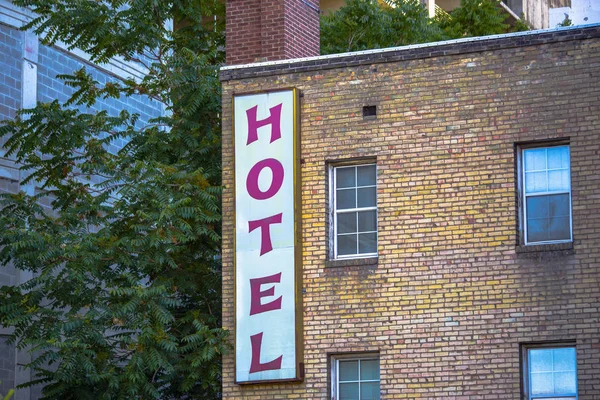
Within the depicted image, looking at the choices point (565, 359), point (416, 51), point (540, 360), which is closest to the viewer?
point (565, 359)

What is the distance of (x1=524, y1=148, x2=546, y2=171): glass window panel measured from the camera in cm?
2219

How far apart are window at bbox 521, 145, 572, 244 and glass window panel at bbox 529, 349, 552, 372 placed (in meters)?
1.89

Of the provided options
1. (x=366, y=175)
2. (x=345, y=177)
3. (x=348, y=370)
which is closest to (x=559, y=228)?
(x=366, y=175)

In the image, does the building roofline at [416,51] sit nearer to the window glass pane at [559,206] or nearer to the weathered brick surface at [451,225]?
the weathered brick surface at [451,225]

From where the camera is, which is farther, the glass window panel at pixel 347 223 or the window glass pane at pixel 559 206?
the glass window panel at pixel 347 223

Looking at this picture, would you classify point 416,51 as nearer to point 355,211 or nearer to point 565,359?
point 355,211

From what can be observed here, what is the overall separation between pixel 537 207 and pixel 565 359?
2.68 m

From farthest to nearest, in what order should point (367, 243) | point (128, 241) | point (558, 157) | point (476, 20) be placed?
point (476, 20), point (128, 241), point (367, 243), point (558, 157)

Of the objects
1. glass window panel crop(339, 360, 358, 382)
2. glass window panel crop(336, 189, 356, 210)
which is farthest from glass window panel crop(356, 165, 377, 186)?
glass window panel crop(339, 360, 358, 382)

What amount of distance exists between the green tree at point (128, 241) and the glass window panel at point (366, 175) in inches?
115

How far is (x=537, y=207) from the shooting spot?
22109mm

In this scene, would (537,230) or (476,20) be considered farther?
(476,20)

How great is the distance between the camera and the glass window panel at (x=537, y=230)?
2194 centimetres

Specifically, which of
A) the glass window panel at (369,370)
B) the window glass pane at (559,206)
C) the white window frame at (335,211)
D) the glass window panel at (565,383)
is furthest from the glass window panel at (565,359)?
the white window frame at (335,211)
